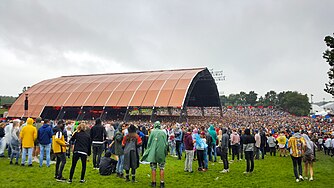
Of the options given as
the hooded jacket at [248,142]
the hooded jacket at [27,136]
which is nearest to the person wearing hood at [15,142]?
the hooded jacket at [27,136]

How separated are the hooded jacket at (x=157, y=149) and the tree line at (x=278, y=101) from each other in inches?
3044

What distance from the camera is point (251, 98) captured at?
11650 cm

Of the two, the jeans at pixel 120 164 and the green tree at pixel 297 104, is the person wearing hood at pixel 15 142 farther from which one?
the green tree at pixel 297 104

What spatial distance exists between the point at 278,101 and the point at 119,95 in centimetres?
7402

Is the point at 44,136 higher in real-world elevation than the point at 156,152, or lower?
higher

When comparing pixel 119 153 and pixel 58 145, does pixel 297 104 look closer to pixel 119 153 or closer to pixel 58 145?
pixel 119 153

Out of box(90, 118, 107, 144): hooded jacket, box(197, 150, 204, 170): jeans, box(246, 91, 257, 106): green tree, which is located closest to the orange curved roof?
box(197, 150, 204, 170): jeans

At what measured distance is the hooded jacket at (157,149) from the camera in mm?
7730

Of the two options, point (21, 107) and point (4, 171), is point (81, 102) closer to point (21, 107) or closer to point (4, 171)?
point (21, 107)

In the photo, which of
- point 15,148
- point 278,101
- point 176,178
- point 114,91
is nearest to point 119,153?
point 176,178

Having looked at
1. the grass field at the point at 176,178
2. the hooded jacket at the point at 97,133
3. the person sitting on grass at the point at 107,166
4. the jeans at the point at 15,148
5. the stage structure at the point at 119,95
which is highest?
the stage structure at the point at 119,95

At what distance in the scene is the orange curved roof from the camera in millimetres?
39750

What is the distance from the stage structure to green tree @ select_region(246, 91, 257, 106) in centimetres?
6786

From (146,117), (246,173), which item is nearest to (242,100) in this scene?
(146,117)
